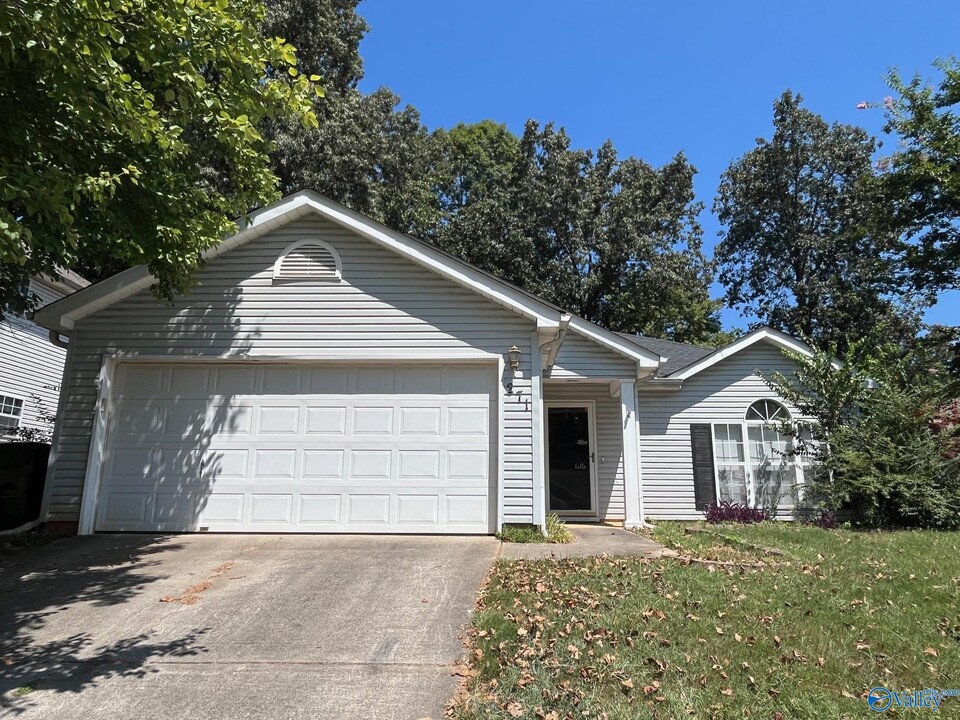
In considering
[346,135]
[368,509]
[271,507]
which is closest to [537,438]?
[368,509]

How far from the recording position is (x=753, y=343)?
1259cm

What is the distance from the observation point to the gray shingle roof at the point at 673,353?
12469 millimetres

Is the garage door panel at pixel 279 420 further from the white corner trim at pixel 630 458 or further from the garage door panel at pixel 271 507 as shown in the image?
the white corner trim at pixel 630 458

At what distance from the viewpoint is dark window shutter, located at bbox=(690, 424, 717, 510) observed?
12.1 m

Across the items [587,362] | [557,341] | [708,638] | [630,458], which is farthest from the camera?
[587,362]

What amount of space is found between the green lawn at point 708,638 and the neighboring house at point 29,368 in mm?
12611

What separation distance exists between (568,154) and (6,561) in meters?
23.6

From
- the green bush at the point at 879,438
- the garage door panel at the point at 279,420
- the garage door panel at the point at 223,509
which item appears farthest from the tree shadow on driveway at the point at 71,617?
the green bush at the point at 879,438

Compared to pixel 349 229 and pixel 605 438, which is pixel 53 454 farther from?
pixel 605 438

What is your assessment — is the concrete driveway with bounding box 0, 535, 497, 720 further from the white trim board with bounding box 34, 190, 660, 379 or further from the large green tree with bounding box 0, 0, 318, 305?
the white trim board with bounding box 34, 190, 660, 379

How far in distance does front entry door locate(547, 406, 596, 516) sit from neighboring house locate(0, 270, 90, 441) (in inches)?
429

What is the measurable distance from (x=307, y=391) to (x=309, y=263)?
6.09 feet

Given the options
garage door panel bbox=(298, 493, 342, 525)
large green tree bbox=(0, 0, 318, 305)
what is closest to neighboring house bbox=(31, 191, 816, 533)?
garage door panel bbox=(298, 493, 342, 525)

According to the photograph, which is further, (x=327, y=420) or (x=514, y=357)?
(x=327, y=420)
